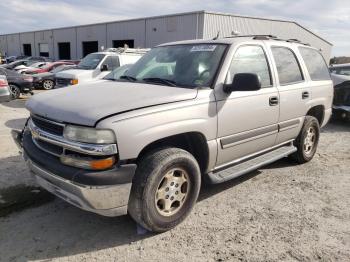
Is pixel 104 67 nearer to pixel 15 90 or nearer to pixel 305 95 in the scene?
pixel 15 90

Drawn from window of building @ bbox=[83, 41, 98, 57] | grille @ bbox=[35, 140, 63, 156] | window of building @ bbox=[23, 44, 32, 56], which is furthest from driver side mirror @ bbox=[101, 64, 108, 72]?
window of building @ bbox=[23, 44, 32, 56]

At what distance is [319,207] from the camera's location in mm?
4145

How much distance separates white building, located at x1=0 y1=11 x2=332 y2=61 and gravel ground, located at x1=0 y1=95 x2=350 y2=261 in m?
19.9

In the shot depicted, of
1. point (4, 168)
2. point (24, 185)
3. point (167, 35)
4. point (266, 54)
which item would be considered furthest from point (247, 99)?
point (167, 35)

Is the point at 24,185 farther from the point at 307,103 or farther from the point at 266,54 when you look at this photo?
the point at 307,103

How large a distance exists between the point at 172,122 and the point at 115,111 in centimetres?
57

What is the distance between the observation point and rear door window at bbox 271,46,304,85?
468 centimetres

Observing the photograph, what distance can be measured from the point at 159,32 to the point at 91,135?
26.7 m

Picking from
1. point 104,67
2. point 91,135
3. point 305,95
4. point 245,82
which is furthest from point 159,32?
point 91,135

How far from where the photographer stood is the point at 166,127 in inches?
125

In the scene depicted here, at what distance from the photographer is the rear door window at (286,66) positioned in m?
4.68

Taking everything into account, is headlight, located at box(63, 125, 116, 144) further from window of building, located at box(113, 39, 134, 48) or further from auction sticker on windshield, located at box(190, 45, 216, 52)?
window of building, located at box(113, 39, 134, 48)

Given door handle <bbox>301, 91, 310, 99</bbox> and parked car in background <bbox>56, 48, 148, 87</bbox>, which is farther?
parked car in background <bbox>56, 48, 148, 87</bbox>

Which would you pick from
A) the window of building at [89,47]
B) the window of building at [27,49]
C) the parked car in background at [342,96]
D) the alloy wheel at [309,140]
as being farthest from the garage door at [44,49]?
the alloy wheel at [309,140]
